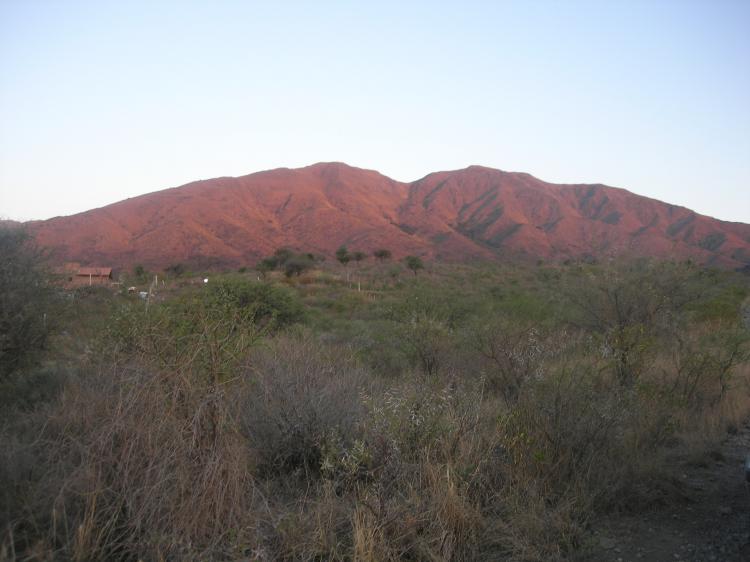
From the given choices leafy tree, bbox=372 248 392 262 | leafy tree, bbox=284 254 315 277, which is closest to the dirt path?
leafy tree, bbox=284 254 315 277

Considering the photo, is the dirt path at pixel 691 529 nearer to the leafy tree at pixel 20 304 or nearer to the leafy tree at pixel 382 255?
the leafy tree at pixel 20 304

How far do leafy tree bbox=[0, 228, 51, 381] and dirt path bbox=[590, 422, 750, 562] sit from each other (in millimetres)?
5215

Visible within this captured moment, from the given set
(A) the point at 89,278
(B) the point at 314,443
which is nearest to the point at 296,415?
(B) the point at 314,443

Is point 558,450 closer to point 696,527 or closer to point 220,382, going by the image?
point 696,527

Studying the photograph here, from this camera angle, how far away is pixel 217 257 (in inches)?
2144

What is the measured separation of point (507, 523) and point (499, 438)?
834mm

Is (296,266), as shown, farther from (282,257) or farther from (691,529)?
(691,529)

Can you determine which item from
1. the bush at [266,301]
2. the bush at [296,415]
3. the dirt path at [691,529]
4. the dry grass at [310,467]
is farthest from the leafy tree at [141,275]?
the dirt path at [691,529]

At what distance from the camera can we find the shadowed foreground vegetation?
11.3 ft

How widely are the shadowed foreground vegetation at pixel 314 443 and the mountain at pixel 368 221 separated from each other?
121 feet

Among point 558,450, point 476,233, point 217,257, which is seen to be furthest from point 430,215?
point 558,450

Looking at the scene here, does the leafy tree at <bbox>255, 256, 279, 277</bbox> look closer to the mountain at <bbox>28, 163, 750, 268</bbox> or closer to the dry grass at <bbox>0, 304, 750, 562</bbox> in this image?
the mountain at <bbox>28, 163, 750, 268</bbox>

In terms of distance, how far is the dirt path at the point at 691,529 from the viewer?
416cm

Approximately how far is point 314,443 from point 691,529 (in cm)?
310
